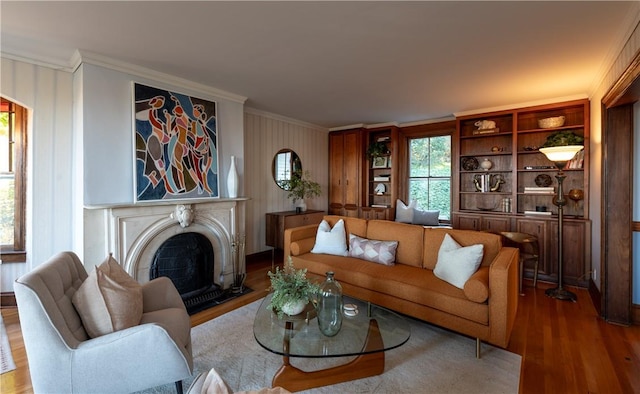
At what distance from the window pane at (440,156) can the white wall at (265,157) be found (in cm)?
233

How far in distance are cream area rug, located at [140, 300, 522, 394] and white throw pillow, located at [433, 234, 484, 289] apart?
1.70ft

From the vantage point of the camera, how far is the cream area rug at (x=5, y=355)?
2.02 meters

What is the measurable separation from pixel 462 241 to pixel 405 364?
4.13ft

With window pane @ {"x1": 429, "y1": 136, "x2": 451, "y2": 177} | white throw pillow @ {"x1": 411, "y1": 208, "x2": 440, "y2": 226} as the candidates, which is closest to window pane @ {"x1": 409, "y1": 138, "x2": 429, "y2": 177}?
window pane @ {"x1": 429, "y1": 136, "x2": 451, "y2": 177}

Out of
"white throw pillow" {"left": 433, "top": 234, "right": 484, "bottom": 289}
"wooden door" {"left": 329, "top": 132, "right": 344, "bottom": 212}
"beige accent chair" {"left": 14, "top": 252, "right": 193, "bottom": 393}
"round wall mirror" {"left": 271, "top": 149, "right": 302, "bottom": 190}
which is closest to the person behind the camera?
"beige accent chair" {"left": 14, "top": 252, "right": 193, "bottom": 393}

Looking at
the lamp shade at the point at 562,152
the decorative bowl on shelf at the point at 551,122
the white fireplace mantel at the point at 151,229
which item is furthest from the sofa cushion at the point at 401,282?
the decorative bowl on shelf at the point at 551,122

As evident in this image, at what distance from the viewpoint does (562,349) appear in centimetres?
228

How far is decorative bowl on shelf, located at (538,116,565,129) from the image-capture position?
3.96m

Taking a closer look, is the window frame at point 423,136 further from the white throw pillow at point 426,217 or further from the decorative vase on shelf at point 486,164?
the decorative vase on shelf at point 486,164

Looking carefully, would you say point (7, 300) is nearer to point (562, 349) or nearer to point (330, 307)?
point (330, 307)

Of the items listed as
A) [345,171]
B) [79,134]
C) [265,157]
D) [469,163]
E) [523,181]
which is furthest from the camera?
[345,171]

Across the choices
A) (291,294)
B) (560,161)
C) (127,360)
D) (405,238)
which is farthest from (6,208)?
(560,161)

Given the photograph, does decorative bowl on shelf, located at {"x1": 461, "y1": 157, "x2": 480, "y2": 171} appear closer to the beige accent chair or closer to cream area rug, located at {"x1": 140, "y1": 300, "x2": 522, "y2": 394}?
cream area rug, located at {"x1": 140, "y1": 300, "x2": 522, "y2": 394}

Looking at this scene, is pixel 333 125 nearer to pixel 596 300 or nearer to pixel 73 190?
pixel 73 190
